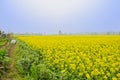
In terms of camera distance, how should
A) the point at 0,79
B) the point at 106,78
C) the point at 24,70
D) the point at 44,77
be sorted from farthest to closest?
1. the point at 24,70
2. the point at 0,79
3. the point at 44,77
4. the point at 106,78

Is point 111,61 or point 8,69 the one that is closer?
point 111,61

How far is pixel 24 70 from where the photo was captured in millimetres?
12508

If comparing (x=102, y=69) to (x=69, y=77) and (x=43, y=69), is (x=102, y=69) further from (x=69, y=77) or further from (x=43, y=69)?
(x=43, y=69)

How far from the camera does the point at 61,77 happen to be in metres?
9.48

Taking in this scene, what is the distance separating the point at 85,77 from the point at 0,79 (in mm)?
3902

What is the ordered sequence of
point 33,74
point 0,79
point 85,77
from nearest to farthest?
point 85,77, point 33,74, point 0,79

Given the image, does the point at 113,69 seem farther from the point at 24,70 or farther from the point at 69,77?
the point at 24,70

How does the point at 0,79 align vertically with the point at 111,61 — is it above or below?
below

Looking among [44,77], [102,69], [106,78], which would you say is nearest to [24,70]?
[44,77]

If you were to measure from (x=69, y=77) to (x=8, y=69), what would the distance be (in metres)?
4.34

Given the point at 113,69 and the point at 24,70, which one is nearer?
the point at 113,69

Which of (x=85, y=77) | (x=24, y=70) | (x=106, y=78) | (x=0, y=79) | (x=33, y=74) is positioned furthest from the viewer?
(x=24, y=70)

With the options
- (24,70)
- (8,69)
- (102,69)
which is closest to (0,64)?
(8,69)

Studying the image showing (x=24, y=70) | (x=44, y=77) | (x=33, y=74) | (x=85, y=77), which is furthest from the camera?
(x=24, y=70)
